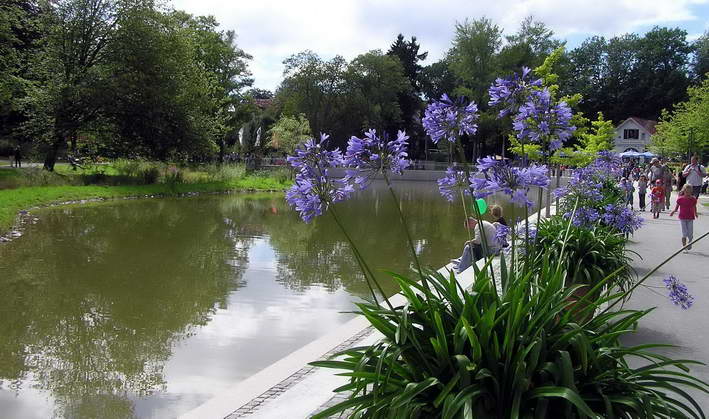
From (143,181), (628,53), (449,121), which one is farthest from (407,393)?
(628,53)

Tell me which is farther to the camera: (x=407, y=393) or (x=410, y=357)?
(x=410, y=357)

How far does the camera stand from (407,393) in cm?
308

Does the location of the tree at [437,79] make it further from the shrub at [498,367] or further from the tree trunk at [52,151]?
the shrub at [498,367]

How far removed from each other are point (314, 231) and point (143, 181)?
54.9ft

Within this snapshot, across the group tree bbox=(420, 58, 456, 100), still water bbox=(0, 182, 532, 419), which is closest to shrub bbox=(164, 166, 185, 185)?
still water bbox=(0, 182, 532, 419)

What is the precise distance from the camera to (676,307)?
7609 millimetres

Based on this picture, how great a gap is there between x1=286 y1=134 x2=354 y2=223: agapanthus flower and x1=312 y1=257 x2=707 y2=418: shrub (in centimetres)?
66

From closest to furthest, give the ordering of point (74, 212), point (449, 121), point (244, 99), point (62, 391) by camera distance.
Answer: point (449, 121), point (62, 391), point (74, 212), point (244, 99)

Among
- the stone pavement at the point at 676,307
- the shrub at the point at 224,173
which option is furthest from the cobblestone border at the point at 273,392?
the shrub at the point at 224,173

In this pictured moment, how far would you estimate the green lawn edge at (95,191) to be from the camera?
19520 millimetres

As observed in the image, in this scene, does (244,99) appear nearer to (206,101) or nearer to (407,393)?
(206,101)

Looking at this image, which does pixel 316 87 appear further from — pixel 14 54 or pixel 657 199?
pixel 657 199

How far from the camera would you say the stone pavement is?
5.87 meters

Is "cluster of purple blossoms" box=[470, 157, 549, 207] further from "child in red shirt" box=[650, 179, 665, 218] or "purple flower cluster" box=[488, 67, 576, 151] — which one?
"child in red shirt" box=[650, 179, 665, 218]
